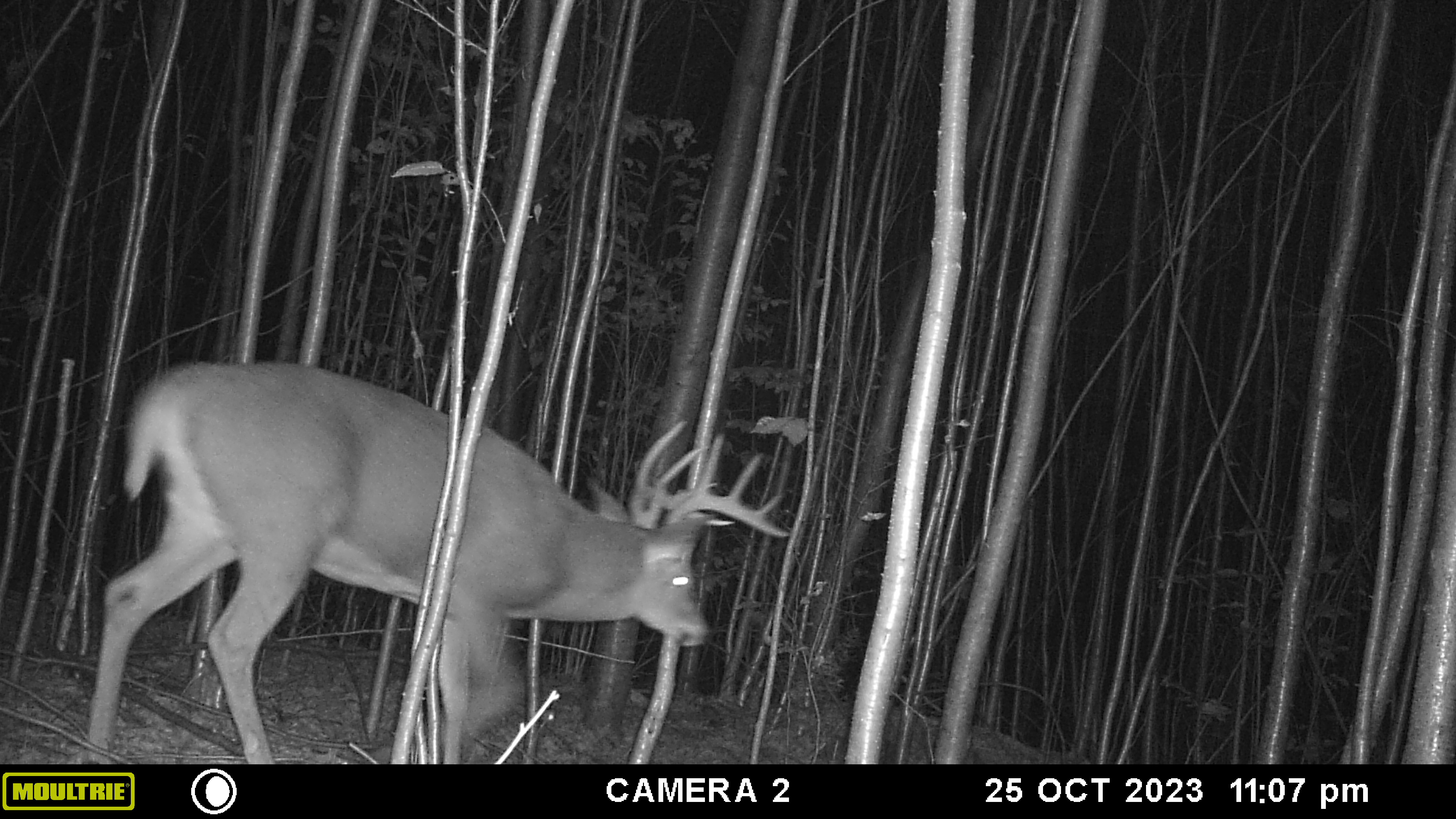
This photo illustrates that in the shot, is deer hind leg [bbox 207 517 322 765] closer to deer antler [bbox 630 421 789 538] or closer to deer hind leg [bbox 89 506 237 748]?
deer hind leg [bbox 89 506 237 748]

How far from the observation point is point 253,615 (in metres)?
4.22

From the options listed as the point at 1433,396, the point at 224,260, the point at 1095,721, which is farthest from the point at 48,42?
the point at 1095,721

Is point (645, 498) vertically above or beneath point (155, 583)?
above

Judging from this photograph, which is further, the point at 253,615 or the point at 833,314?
the point at 833,314

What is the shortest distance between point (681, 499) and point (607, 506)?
484mm

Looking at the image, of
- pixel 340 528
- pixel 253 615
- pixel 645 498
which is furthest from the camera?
pixel 645 498

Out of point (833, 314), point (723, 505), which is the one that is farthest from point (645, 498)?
A: point (833, 314)

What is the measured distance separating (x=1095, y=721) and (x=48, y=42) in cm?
893

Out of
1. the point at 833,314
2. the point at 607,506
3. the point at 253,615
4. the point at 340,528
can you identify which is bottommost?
the point at 253,615

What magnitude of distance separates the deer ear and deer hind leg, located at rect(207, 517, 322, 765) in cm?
221

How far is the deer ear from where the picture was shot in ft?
21.0

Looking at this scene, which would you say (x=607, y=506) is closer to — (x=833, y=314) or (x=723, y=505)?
(x=723, y=505)

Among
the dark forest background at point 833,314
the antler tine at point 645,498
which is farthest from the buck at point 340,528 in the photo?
the dark forest background at point 833,314

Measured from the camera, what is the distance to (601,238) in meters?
5.14
